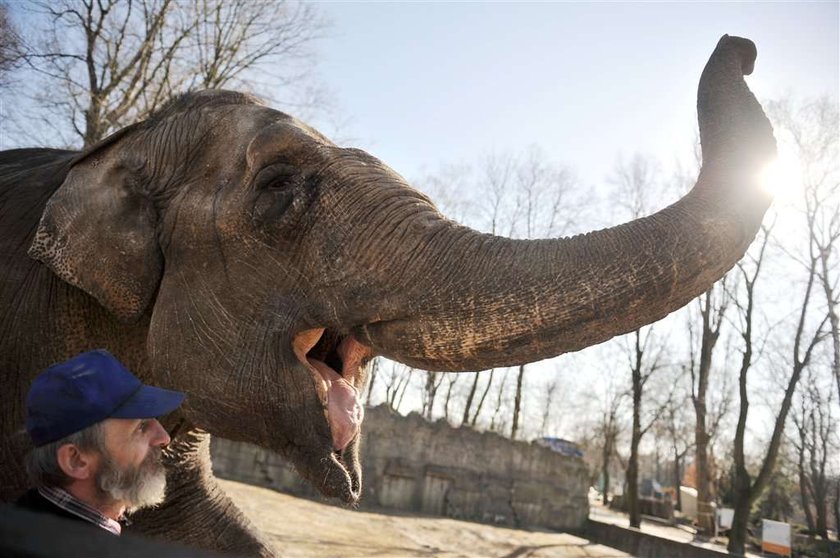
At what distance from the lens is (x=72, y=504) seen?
1.70 m

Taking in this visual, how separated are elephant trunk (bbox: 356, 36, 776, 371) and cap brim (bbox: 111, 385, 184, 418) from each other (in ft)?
2.34

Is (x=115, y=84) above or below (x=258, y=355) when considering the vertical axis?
above

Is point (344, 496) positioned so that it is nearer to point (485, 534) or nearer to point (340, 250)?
point (340, 250)

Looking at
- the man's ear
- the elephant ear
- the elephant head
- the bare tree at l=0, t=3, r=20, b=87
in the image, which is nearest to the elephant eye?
the elephant head

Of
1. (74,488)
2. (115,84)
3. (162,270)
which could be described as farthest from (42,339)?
(115,84)

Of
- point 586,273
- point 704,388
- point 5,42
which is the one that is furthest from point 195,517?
point 704,388

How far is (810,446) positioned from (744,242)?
1025 inches

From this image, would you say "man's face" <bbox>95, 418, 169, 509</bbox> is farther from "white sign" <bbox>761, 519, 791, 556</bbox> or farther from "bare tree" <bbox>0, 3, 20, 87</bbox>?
"white sign" <bbox>761, 519, 791, 556</bbox>

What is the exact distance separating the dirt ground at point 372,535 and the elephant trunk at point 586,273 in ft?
20.3

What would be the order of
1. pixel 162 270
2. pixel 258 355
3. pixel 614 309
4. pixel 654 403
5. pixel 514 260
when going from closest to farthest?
pixel 614 309 < pixel 514 260 < pixel 258 355 < pixel 162 270 < pixel 654 403

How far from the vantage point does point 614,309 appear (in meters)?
2.00

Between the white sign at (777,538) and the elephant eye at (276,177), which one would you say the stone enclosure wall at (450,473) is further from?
the elephant eye at (276,177)

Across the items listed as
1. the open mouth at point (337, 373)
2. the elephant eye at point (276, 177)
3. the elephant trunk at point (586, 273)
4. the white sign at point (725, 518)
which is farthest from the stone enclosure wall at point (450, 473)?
the elephant trunk at point (586, 273)

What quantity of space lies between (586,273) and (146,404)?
4.15 ft
